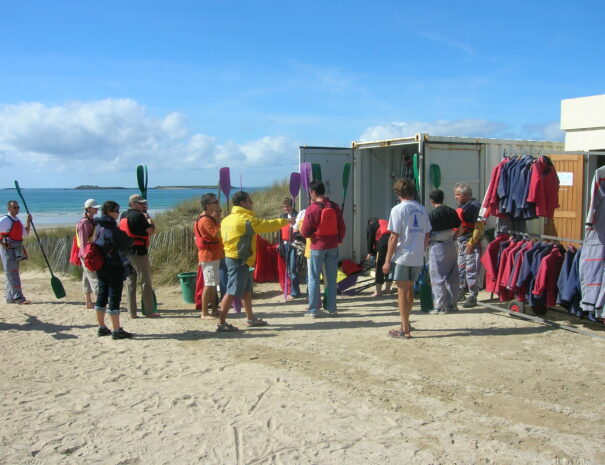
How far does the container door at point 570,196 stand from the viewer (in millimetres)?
8320

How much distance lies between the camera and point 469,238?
7406mm

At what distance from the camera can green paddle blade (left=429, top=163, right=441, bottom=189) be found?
8484mm

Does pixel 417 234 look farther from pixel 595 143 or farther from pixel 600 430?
pixel 595 143

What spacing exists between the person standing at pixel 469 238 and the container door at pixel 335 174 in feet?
9.14

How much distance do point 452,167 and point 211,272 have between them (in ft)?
13.7

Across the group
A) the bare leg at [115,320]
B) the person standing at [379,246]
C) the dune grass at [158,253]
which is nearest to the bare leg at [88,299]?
the bare leg at [115,320]

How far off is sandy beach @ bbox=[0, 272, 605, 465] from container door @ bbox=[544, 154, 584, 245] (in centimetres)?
252

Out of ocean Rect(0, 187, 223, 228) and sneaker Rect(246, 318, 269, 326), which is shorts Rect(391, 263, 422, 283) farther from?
ocean Rect(0, 187, 223, 228)

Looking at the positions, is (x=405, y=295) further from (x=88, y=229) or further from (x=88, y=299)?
(x=88, y=299)

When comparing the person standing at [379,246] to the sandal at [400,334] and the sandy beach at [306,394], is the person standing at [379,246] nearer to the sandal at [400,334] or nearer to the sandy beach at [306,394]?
the sandy beach at [306,394]

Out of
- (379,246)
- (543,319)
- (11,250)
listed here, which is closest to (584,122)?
(543,319)

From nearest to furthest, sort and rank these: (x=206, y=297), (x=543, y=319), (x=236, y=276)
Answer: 1. (x=236, y=276)
2. (x=543, y=319)
3. (x=206, y=297)

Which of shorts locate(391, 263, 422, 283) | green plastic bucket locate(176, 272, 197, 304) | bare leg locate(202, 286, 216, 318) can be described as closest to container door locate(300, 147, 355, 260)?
green plastic bucket locate(176, 272, 197, 304)

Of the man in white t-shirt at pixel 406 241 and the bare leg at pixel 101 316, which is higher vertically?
the man in white t-shirt at pixel 406 241
